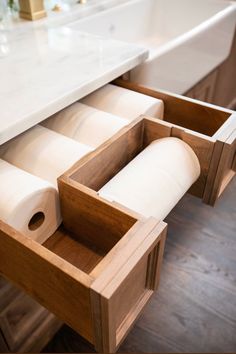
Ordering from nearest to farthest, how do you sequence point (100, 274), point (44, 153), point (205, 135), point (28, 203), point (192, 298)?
point (100, 274), point (28, 203), point (44, 153), point (205, 135), point (192, 298)

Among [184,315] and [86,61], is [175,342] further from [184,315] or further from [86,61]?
[86,61]

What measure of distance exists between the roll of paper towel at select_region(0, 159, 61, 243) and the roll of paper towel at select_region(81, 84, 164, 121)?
0.31 m

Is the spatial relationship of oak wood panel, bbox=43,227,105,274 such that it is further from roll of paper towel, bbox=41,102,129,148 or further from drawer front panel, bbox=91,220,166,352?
roll of paper towel, bbox=41,102,129,148

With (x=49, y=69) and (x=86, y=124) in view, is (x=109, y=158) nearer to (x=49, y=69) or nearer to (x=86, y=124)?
(x=86, y=124)

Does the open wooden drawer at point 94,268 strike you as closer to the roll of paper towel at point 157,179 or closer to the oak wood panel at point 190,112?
the roll of paper towel at point 157,179

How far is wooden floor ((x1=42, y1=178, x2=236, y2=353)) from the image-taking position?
1.07 m

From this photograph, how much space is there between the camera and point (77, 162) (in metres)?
0.63

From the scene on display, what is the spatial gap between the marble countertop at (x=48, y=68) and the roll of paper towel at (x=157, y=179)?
211mm

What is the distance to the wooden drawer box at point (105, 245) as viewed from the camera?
45 centimetres

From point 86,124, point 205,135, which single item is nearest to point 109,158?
point 86,124

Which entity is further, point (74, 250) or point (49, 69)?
point (49, 69)

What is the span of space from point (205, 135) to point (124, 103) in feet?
Answer: 0.71

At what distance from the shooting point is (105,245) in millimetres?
625

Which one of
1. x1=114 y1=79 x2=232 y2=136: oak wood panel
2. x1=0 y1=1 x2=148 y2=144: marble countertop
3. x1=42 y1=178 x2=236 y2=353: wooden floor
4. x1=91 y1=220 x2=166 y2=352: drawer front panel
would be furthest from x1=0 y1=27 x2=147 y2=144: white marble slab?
x1=42 y1=178 x2=236 y2=353: wooden floor
